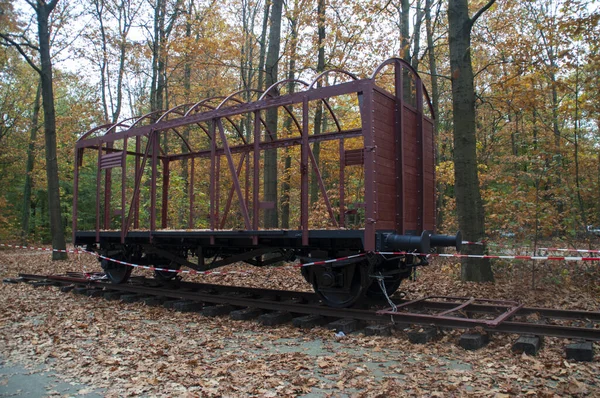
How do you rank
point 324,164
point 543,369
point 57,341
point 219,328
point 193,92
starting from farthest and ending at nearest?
point 193,92
point 324,164
point 219,328
point 57,341
point 543,369

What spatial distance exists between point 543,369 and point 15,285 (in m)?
12.2

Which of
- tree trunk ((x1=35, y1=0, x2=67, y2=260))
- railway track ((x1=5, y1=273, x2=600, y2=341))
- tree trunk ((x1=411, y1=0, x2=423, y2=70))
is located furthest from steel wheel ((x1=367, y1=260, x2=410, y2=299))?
tree trunk ((x1=35, y1=0, x2=67, y2=260))

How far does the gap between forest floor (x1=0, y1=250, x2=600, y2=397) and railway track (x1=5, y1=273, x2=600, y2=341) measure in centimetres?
25

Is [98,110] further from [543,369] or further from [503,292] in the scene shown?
[543,369]

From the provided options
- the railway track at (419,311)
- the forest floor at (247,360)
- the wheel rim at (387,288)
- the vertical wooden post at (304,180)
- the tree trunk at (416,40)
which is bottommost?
the forest floor at (247,360)

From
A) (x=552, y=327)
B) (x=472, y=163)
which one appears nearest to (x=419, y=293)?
(x=472, y=163)

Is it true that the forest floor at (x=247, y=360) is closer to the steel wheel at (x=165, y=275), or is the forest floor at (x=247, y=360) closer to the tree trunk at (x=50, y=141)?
the steel wheel at (x=165, y=275)

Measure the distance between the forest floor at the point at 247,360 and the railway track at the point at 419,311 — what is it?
25 centimetres

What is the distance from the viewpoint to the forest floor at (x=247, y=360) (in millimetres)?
4508

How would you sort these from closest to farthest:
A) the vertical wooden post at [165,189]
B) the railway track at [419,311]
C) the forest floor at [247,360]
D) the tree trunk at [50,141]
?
the forest floor at [247,360]
the railway track at [419,311]
the vertical wooden post at [165,189]
the tree trunk at [50,141]

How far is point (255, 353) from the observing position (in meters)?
5.89

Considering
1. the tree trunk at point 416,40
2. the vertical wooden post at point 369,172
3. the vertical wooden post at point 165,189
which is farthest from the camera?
the tree trunk at point 416,40

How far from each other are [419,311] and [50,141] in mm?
16145

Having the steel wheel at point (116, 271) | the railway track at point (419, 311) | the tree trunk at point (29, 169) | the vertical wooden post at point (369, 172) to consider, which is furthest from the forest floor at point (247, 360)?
the tree trunk at point (29, 169)
